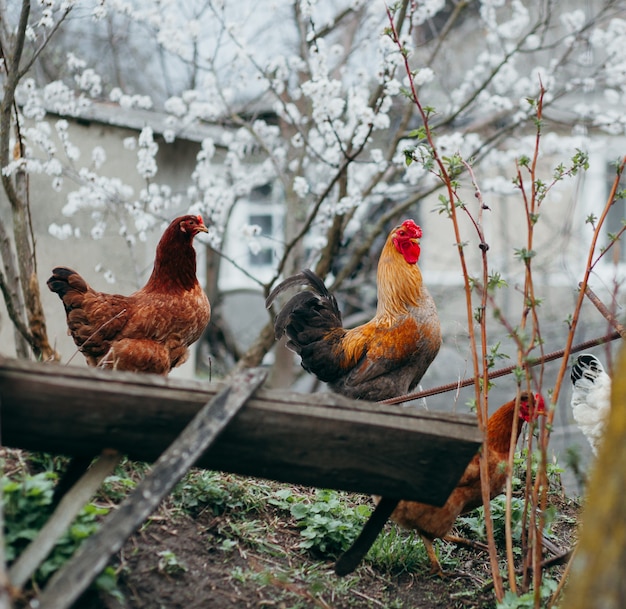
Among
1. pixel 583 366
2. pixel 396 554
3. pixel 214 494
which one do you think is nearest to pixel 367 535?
pixel 396 554

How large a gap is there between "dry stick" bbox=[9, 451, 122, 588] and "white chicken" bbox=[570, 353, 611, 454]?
99.0 inches

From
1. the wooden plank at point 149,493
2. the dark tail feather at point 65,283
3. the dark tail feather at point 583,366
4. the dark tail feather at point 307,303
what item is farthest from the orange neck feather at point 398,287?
the wooden plank at point 149,493

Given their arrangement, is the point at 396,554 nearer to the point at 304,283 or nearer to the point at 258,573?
the point at 258,573

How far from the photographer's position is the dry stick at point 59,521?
2213 millimetres

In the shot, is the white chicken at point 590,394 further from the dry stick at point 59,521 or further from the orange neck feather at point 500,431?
the dry stick at point 59,521

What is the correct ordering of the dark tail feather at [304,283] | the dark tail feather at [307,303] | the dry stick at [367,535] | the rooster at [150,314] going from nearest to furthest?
the dry stick at [367,535] < the rooster at [150,314] < the dark tail feather at [304,283] < the dark tail feather at [307,303]

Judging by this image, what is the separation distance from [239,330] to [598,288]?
574cm

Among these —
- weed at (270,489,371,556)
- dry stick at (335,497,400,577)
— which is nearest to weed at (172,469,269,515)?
weed at (270,489,371,556)

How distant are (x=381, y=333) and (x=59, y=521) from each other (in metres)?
2.91

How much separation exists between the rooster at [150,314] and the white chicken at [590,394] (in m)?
2.19

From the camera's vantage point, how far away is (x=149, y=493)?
2.24 metres

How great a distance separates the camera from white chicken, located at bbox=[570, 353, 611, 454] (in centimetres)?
397

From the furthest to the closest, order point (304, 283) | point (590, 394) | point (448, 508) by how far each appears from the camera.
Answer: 1. point (304, 283)
2. point (590, 394)
3. point (448, 508)

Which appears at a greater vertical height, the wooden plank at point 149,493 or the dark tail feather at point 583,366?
the wooden plank at point 149,493
